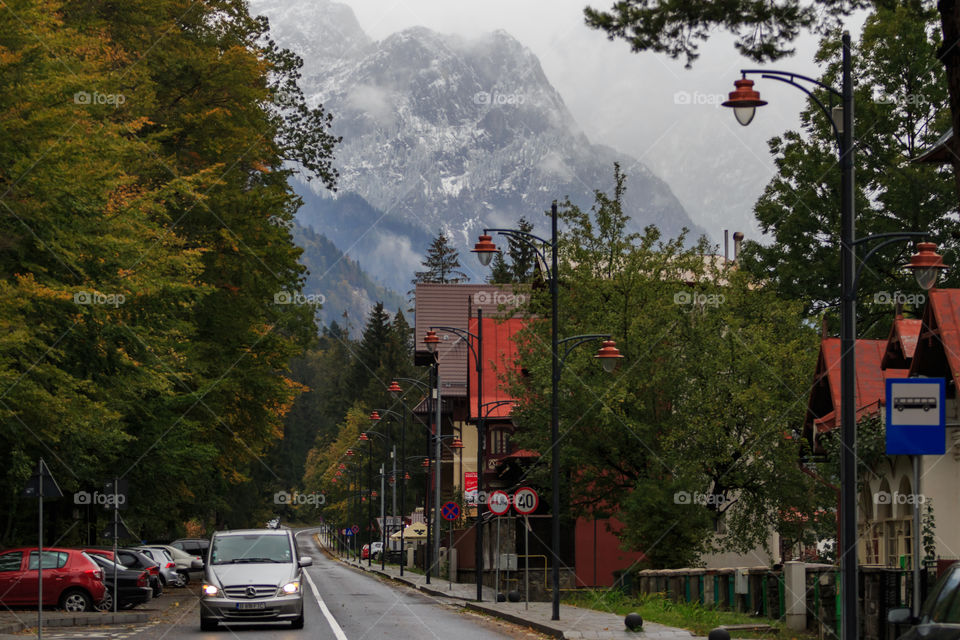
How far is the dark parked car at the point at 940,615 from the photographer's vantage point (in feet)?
36.7

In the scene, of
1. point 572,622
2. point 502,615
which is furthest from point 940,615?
point 502,615

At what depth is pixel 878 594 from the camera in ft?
70.0

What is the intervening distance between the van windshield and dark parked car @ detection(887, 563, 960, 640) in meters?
14.3

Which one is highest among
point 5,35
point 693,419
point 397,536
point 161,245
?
point 5,35

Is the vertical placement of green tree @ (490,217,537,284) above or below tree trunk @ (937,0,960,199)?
above

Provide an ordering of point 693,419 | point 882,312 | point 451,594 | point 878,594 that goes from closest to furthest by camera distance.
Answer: point 878,594
point 693,419
point 451,594
point 882,312

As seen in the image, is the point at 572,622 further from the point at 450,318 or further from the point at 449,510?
the point at 450,318

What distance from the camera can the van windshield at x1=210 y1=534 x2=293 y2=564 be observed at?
947 inches

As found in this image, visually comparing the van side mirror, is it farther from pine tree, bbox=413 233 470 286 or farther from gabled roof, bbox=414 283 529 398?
pine tree, bbox=413 233 470 286

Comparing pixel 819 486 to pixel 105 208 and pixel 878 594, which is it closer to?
pixel 878 594

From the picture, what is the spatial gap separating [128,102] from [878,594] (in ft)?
75.1

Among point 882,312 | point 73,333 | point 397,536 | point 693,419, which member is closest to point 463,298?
point 397,536

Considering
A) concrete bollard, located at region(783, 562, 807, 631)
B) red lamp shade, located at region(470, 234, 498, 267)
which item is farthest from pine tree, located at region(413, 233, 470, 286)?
concrete bollard, located at region(783, 562, 807, 631)

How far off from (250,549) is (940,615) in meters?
15.3
